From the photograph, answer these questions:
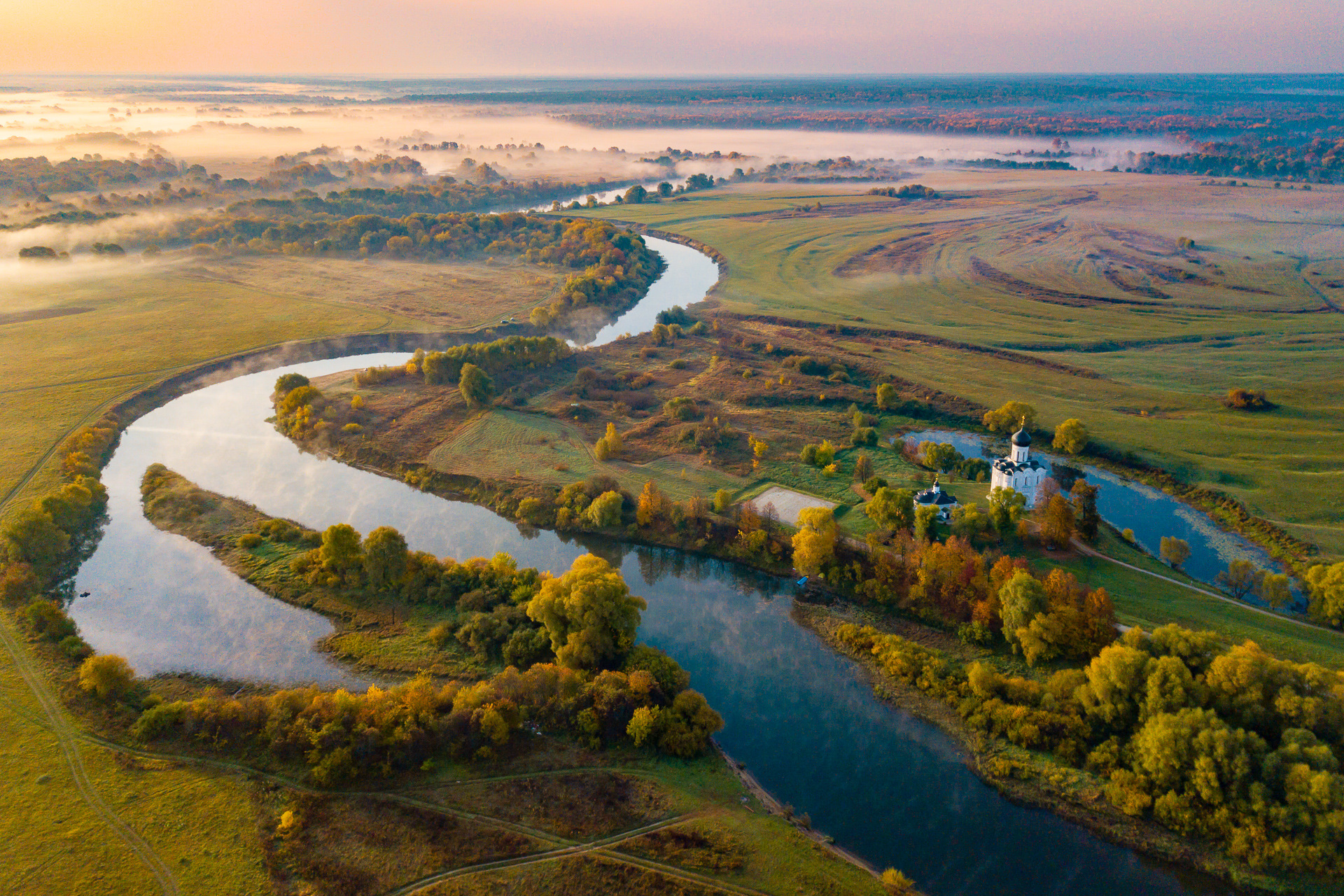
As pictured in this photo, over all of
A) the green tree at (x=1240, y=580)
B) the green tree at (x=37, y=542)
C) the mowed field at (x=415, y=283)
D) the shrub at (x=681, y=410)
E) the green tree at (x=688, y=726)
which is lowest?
the green tree at (x=688, y=726)

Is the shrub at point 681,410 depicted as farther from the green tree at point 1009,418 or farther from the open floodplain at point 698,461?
the green tree at point 1009,418

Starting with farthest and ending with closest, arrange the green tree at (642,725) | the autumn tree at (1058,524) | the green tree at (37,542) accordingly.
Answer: the green tree at (37,542), the autumn tree at (1058,524), the green tree at (642,725)

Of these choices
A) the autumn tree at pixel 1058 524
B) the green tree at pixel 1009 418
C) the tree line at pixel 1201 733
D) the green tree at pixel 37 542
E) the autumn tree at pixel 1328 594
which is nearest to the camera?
the tree line at pixel 1201 733

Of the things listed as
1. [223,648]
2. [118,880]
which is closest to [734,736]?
[118,880]

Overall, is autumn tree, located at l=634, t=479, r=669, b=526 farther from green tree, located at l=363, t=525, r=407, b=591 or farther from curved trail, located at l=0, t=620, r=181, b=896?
curved trail, located at l=0, t=620, r=181, b=896

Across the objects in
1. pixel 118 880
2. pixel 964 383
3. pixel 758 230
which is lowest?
pixel 118 880

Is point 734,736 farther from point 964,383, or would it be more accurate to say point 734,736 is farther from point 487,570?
point 964,383

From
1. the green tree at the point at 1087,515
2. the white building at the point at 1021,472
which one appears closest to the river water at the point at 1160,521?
the green tree at the point at 1087,515
